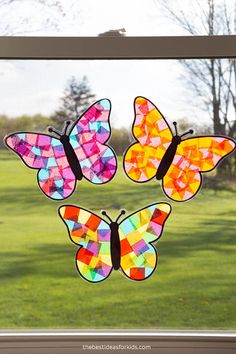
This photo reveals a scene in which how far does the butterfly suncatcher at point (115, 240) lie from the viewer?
193cm

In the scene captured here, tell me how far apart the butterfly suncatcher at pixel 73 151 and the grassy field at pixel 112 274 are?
31 mm

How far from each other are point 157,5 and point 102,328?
1026 mm

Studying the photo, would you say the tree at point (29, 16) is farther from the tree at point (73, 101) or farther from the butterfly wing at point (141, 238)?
the butterfly wing at point (141, 238)

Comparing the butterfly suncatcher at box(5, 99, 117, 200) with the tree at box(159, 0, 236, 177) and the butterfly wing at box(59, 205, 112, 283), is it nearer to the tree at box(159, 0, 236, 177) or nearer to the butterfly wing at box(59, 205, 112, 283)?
the butterfly wing at box(59, 205, 112, 283)

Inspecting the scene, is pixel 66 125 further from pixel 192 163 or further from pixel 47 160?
pixel 192 163

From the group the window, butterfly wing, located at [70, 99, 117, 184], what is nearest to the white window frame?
the window

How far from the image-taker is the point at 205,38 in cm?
186

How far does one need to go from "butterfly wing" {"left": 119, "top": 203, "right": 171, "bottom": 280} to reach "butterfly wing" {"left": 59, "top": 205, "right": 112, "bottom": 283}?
2.1 inches

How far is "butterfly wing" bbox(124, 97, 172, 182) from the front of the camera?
1.94 meters

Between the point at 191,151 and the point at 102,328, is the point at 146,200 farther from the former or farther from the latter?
the point at 102,328

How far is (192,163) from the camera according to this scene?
6.40 feet

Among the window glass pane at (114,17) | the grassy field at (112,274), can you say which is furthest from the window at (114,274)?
the window glass pane at (114,17)

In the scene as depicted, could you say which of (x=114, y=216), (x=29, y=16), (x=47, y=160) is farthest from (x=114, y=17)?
(x=114, y=216)

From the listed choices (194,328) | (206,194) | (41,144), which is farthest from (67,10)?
(194,328)
